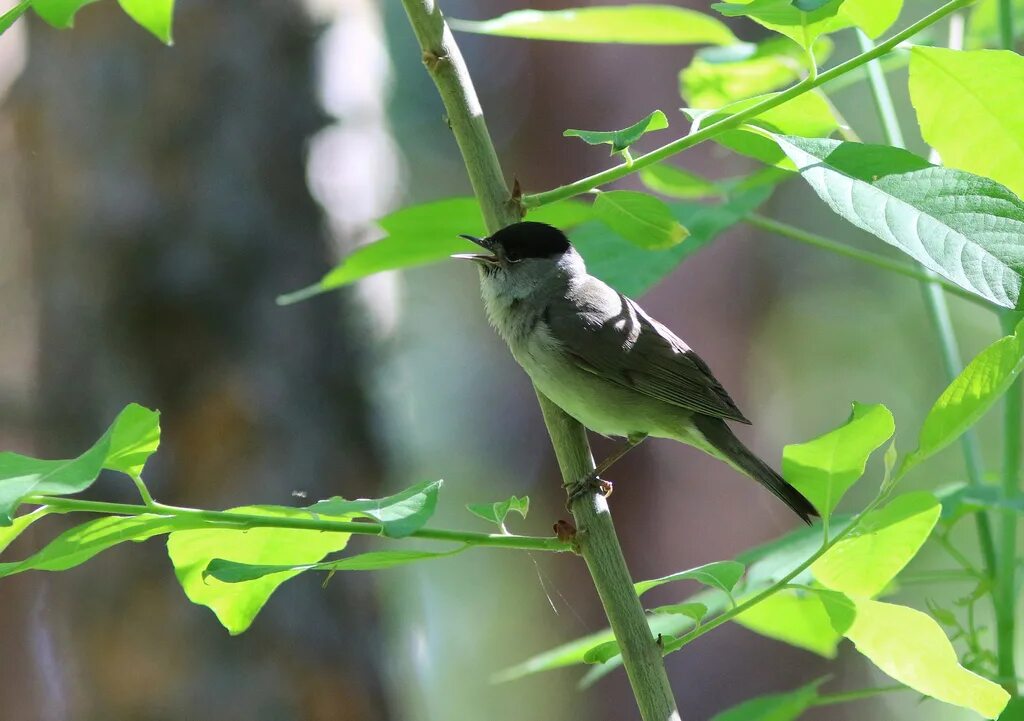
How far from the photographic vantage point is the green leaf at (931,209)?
1.05 metres

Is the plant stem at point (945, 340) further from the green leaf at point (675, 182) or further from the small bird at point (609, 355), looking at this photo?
the small bird at point (609, 355)

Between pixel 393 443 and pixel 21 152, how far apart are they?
2.13 metres

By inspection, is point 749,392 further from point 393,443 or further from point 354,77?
point 354,77

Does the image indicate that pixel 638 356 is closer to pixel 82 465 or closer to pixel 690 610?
pixel 690 610

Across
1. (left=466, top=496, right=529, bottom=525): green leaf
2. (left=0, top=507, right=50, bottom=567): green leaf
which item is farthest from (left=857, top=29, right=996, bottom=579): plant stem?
(left=0, top=507, right=50, bottom=567): green leaf

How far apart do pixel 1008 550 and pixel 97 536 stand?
4.66 ft

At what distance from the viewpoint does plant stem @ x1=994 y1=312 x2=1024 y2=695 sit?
5.47ft

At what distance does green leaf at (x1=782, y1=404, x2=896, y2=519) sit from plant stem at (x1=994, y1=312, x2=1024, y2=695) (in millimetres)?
579

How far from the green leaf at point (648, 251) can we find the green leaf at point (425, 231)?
2.7 inches

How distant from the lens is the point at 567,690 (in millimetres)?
7508

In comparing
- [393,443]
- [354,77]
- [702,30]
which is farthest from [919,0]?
[702,30]

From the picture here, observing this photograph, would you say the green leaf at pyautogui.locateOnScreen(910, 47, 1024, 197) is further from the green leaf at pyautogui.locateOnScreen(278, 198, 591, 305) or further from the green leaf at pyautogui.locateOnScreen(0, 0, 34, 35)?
the green leaf at pyautogui.locateOnScreen(0, 0, 34, 35)

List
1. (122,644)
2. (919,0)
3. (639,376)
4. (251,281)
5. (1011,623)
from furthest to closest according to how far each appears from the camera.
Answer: (919,0) < (251,281) < (122,644) < (639,376) < (1011,623)

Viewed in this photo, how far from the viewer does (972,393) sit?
1.11m
